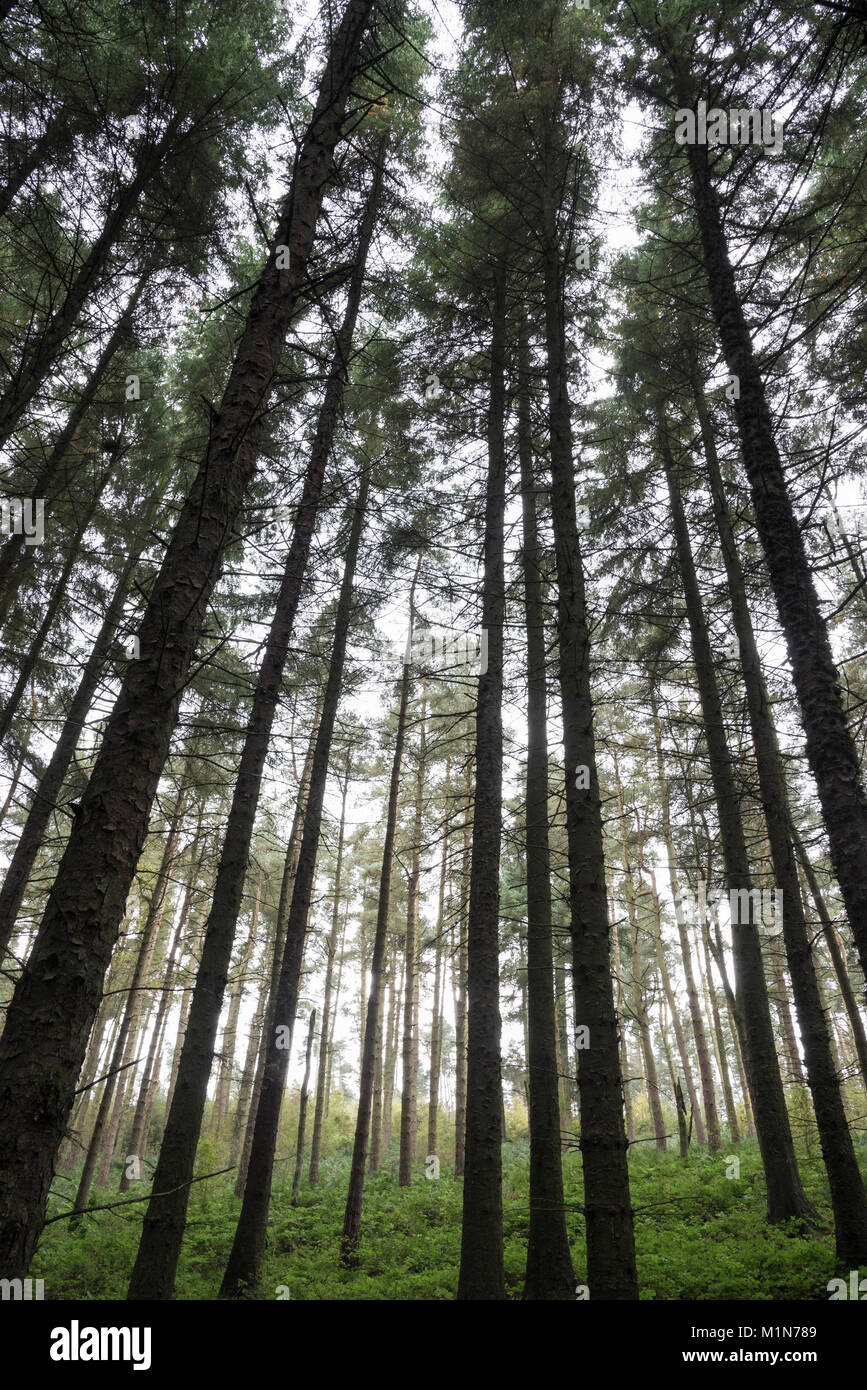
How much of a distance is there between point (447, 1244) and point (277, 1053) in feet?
16.0

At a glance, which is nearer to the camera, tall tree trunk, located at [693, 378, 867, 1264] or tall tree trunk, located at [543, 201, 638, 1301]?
tall tree trunk, located at [543, 201, 638, 1301]

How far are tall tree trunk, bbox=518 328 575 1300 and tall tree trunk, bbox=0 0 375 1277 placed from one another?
3626 mm

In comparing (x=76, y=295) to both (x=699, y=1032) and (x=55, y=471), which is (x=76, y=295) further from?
(x=699, y=1032)

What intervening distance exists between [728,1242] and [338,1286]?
199 inches

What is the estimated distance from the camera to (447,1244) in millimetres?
10211

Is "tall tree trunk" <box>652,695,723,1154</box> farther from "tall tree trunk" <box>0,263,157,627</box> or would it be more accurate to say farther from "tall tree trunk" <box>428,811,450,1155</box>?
"tall tree trunk" <box>0,263,157,627</box>

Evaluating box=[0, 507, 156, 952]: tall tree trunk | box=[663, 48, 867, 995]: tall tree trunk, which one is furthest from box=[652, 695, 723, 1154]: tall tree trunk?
box=[0, 507, 156, 952]: tall tree trunk

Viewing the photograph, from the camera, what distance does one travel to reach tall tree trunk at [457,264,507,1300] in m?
6.20

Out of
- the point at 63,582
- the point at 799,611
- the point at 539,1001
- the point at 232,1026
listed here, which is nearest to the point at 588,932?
the point at 799,611

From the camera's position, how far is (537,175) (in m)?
8.11

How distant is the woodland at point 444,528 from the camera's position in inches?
160

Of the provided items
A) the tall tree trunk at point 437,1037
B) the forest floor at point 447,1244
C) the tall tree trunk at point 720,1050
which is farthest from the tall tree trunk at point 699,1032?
the tall tree trunk at point 437,1037

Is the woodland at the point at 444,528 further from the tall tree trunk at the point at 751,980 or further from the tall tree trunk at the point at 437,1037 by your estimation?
the tall tree trunk at the point at 437,1037

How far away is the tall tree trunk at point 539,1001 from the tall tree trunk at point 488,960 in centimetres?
45
